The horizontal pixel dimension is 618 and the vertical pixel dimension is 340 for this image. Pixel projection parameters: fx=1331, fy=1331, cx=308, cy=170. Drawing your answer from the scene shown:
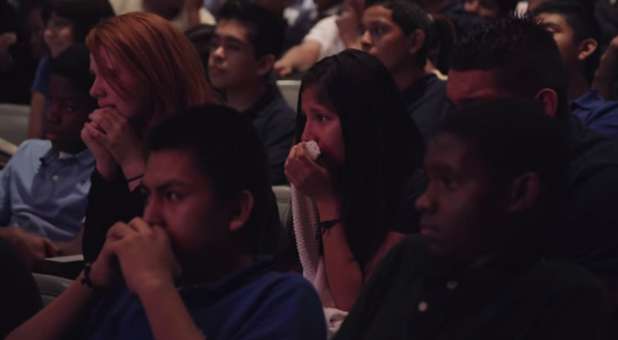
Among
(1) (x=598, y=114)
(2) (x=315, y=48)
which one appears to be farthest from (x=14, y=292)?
(2) (x=315, y=48)

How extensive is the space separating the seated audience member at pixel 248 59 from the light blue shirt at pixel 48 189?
3.10ft

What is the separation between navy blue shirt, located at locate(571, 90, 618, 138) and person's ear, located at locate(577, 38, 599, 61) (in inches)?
30.7

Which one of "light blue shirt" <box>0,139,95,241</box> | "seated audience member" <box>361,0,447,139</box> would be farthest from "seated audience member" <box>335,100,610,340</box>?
"seated audience member" <box>361,0,447,139</box>

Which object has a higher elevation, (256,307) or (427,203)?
(427,203)

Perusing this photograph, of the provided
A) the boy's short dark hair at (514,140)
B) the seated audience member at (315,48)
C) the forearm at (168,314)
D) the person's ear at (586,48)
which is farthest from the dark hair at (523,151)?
the seated audience member at (315,48)

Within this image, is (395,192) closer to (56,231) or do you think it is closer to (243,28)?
(56,231)

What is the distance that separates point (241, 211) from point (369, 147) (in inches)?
23.9

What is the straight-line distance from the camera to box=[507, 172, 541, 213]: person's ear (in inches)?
75.7

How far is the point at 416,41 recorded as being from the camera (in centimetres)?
494

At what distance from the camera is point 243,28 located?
16.3 feet

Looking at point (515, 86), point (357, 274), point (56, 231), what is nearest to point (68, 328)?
point (357, 274)

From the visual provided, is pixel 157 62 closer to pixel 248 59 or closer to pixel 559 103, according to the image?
pixel 559 103

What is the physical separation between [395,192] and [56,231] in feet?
4.39

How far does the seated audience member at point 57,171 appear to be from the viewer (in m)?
3.70
